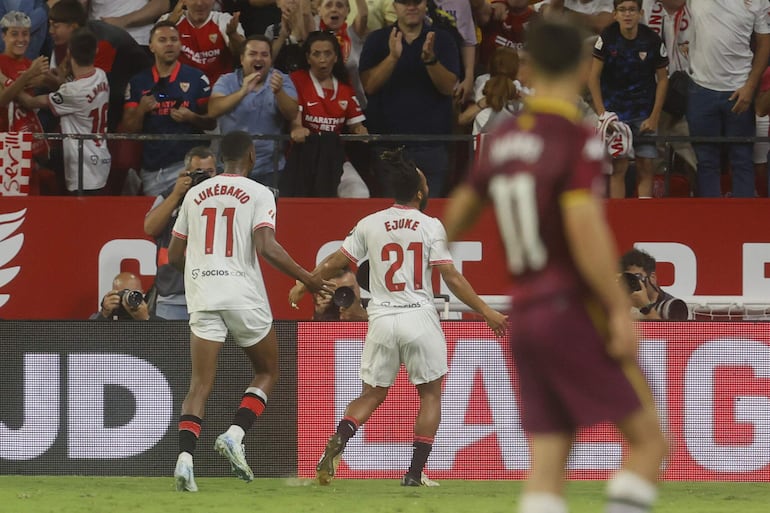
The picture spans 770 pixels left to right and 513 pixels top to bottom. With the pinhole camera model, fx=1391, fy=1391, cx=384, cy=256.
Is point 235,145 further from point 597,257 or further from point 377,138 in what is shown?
point 597,257

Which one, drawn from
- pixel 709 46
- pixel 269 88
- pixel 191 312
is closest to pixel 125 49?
pixel 269 88

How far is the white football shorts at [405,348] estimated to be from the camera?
29.5 feet

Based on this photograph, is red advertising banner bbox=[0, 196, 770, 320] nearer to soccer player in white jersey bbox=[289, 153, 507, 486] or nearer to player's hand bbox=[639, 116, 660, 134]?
player's hand bbox=[639, 116, 660, 134]

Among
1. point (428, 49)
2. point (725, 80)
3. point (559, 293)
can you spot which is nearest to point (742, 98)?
point (725, 80)

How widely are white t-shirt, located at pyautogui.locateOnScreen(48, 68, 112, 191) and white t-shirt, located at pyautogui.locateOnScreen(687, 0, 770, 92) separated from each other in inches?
202

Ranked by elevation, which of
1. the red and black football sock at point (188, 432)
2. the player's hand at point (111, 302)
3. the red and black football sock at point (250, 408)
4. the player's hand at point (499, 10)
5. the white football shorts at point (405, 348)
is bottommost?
the red and black football sock at point (188, 432)

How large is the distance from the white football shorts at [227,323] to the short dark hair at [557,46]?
4.44m

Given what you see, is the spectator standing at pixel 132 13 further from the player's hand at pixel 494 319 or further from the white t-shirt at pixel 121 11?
the player's hand at pixel 494 319

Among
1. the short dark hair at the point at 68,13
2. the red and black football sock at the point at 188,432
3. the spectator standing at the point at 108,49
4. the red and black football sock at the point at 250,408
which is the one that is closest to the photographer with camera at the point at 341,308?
the red and black football sock at the point at 250,408

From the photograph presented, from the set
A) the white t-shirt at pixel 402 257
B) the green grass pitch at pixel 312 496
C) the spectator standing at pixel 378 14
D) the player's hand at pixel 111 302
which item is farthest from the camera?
the spectator standing at pixel 378 14

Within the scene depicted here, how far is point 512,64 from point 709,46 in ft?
5.72

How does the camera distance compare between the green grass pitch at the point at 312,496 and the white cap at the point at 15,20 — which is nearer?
the green grass pitch at the point at 312,496

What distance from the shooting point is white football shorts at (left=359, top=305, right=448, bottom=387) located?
8.99 meters

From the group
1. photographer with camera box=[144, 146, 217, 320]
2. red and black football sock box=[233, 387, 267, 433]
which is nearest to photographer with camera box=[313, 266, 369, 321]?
photographer with camera box=[144, 146, 217, 320]
